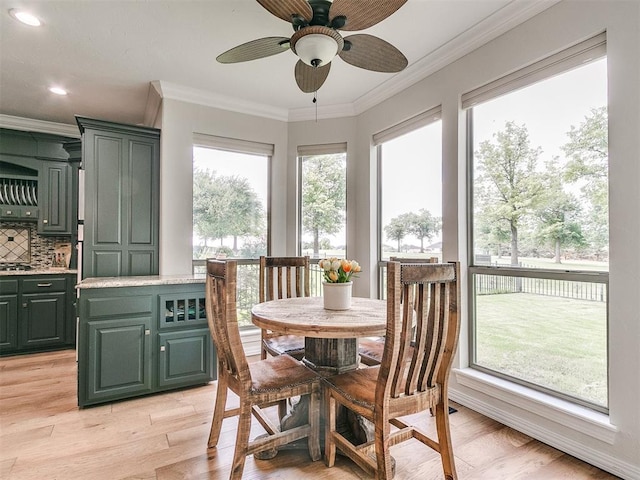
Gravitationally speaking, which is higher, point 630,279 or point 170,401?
point 630,279

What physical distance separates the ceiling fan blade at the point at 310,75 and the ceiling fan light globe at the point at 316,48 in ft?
0.84

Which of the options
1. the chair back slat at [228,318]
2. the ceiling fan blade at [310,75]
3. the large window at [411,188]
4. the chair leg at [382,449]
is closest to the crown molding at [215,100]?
the large window at [411,188]

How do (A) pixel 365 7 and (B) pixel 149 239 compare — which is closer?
(A) pixel 365 7

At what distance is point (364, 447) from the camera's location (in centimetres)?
180

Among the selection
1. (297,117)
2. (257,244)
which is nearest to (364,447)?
(257,244)

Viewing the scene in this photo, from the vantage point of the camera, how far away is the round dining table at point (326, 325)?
1.71 m

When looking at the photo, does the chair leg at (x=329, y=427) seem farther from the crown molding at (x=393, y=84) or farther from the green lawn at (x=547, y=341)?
the crown molding at (x=393, y=84)

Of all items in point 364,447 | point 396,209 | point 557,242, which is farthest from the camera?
point 396,209

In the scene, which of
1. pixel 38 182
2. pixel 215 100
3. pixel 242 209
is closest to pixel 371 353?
pixel 242 209

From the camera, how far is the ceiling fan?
161 cm

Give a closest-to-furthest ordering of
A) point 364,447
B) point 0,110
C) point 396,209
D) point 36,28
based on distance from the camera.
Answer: point 364,447
point 36,28
point 396,209
point 0,110

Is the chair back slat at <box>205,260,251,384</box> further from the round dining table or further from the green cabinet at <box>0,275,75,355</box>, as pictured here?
the green cabinet at <box>0,275,75,355</box>

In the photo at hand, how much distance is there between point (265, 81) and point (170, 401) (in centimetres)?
291

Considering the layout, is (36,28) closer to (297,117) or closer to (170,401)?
(297,117)
